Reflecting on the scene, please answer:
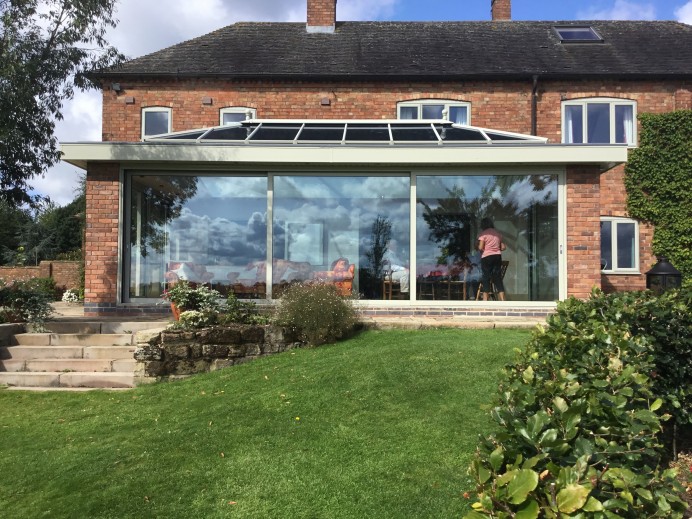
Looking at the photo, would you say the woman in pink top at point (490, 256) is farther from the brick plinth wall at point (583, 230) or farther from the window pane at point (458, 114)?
the window pane at point (458, 114)

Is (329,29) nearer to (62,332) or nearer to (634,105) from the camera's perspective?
(634,105)

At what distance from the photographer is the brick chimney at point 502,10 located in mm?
18094

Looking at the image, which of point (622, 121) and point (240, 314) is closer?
point (240, 314)

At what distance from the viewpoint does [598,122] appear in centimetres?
1402

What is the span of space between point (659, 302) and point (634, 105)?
12820mm

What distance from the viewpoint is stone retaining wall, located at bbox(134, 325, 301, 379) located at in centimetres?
653

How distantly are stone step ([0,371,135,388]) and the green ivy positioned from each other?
1274cm

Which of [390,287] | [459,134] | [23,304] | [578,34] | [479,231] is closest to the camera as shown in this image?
[23,304]

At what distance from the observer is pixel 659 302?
331cm

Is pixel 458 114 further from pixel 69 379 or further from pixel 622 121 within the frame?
pixel 69 379

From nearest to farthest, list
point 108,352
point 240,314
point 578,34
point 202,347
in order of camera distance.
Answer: point 202,347 < point 108,352 < point 240,314 < point 578,34

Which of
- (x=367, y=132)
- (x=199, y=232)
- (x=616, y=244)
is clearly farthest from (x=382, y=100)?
(x=616, y=244)

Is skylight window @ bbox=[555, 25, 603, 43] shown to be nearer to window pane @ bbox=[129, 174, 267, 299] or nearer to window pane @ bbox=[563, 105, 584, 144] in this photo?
window pane @ bbox=[563, 105, 584, 144]

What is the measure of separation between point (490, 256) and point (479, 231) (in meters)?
0.51
